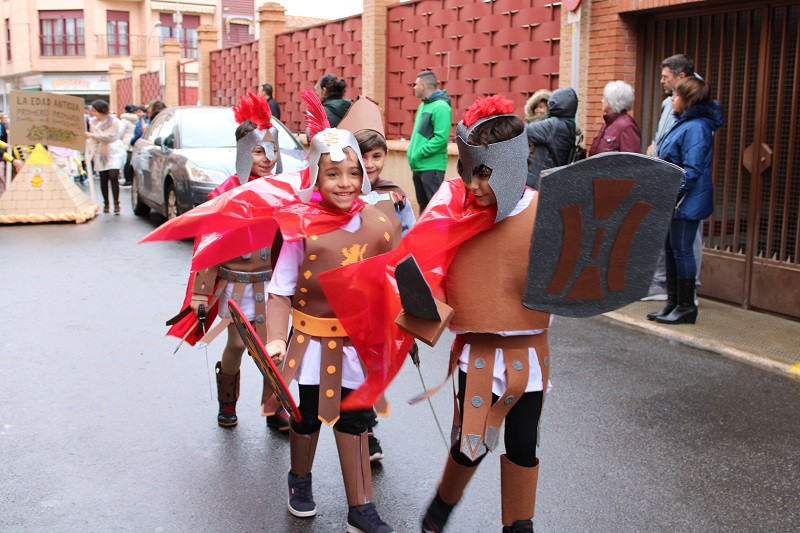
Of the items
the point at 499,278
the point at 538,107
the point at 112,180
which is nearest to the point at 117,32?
the point at 112,180

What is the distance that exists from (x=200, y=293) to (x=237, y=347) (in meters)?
0.36

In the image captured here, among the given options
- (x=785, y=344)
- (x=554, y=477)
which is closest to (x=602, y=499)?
(x=554, y=477)

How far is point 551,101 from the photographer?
26.9ft

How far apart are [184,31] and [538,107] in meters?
48.5

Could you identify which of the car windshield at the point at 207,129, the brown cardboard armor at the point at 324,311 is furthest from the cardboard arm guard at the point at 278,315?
the car windshield at the point at 207,129

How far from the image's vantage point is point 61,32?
52.7 metres

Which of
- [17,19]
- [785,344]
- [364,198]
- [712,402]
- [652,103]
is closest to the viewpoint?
[364,198]

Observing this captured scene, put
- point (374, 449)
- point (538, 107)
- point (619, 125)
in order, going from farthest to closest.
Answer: point (538, 107) → point (619, 125) → point (374, 449)

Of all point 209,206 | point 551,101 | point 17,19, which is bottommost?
point 209,206

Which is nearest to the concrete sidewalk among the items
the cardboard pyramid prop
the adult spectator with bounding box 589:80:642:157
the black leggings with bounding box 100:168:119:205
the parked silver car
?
the adult spectator with bounding box 589:80:642:157

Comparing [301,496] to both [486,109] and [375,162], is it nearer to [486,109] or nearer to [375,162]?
[375,162]

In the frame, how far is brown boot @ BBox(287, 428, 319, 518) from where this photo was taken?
3865 millimetres

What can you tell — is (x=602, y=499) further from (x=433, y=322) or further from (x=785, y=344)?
(x=785, y=344)

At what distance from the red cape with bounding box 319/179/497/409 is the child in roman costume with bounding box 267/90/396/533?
16 cm
